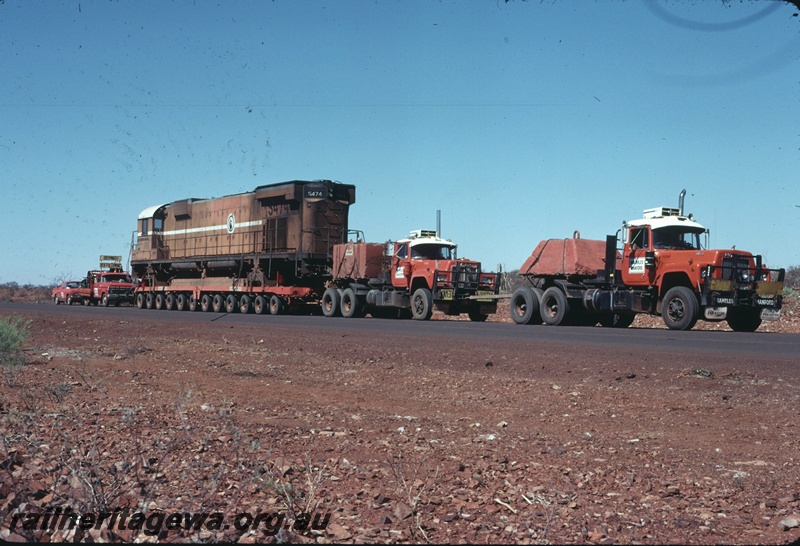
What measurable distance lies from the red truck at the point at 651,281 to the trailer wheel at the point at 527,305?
3 centimetres

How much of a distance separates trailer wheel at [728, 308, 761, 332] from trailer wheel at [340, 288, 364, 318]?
45.1 ft

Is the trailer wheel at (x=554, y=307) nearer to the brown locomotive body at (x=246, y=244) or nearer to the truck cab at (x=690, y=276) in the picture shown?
the truck cab at (x=690, y=276)

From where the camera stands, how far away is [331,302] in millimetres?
31453

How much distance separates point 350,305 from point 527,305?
27.7ft

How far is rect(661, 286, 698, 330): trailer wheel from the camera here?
19766 millimetres

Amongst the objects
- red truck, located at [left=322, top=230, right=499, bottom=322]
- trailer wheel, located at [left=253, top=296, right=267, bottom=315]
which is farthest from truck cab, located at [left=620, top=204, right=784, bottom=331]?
trailer wheel, located at [left=253, top=296, right=267, bottom=315]

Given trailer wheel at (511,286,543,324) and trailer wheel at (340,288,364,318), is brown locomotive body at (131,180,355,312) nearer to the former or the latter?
trailer wheel at (340,288,364,318)

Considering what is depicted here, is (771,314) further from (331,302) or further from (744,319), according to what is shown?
(331,302)

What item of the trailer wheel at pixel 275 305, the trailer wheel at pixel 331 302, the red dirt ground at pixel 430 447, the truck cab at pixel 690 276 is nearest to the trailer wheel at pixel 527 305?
the truck cab at pixel 690 276

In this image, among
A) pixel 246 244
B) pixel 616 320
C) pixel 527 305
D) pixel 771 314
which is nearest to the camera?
pixel 771 314

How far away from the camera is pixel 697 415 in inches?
358

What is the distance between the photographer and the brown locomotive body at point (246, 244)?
32.5 meters

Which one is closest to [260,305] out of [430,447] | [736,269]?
[736,269]

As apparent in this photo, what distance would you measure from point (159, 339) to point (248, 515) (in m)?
15.5
